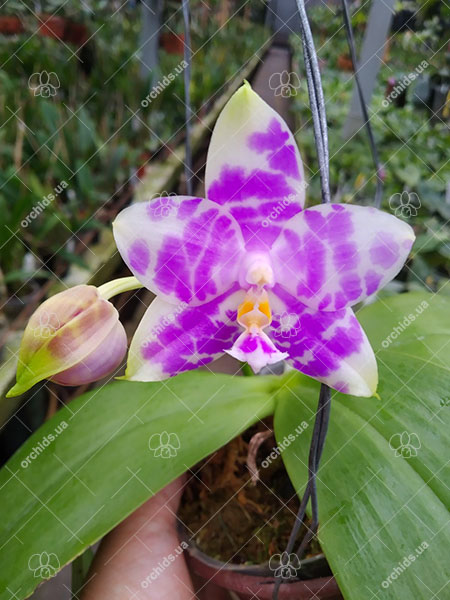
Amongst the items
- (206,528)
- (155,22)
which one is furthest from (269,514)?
(155,22)

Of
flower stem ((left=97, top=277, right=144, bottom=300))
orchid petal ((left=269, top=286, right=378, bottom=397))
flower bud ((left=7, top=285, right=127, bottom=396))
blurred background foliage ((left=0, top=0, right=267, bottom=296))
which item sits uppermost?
orchid petal ((left=269, top=286, right=378, bottom=397))

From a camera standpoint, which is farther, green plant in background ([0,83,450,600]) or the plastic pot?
the plastic pot

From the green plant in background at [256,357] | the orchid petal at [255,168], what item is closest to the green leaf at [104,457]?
the green plant in background at [256,357]

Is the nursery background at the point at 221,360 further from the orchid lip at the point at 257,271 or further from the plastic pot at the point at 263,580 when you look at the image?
the orchid lip at the point at 257,271

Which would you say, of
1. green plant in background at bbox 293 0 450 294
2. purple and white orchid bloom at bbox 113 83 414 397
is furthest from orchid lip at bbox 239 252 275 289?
green plant in background at bbox 293 0 450 294

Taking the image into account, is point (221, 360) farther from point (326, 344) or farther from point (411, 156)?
point (411, 156)

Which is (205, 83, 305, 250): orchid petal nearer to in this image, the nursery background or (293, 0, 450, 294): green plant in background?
the nursery background

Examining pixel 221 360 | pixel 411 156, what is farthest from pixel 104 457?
pixel 411 156
